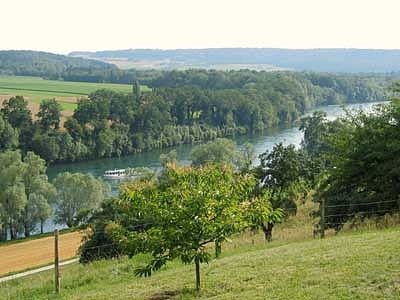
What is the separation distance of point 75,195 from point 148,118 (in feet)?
156

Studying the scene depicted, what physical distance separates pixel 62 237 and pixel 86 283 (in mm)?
29251

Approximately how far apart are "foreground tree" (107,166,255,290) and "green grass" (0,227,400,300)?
831 mm

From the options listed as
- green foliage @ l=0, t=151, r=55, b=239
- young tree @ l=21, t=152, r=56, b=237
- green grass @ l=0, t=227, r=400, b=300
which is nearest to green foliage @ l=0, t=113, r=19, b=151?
young tree @ l=21, t=152, r=56, b=237

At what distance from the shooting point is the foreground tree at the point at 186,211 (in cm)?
900

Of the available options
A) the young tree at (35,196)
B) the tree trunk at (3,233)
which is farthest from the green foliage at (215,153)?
the tree trunk at (3,233)

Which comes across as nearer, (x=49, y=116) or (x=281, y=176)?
(x=281, y=176)

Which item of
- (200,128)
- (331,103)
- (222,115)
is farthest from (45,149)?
(331,103)

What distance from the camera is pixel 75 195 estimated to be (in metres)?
48.9

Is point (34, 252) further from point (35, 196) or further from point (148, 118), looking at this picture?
point (148, 118)

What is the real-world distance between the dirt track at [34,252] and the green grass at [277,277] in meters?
19.7

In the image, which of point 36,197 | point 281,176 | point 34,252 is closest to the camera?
point 281,176

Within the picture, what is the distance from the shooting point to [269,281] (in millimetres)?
9484

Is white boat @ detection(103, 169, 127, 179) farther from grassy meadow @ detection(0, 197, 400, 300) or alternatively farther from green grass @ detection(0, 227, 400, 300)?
green grass @ detection(0, 227, 400, 300)

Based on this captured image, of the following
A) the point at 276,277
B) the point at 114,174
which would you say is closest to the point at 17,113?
the point at 114,174
